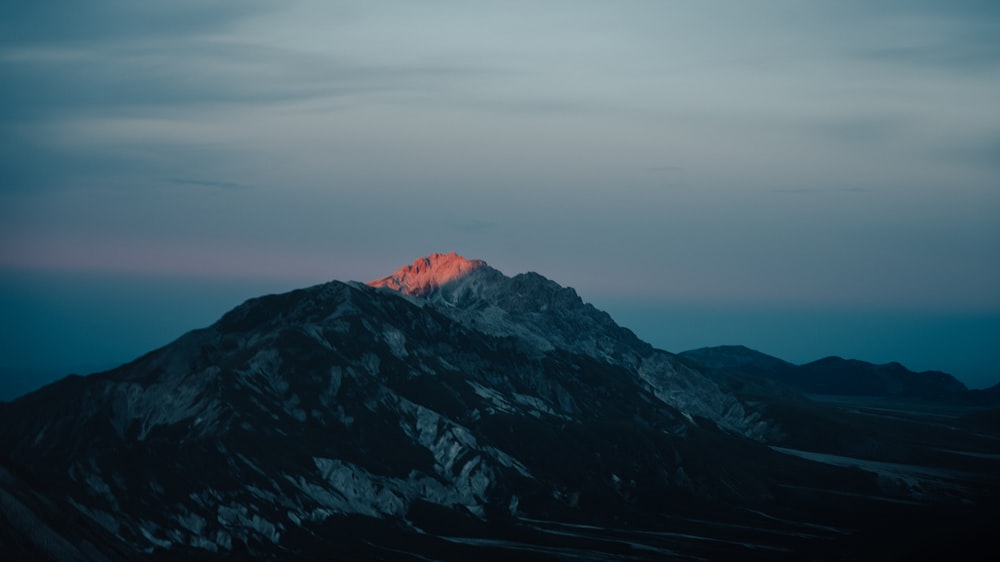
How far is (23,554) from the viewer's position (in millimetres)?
149625

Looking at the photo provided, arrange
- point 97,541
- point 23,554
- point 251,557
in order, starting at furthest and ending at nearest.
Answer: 1. point 251,557
2. point 97,541
3. point 23,554

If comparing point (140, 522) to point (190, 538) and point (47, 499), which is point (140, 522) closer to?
point (190, 538)

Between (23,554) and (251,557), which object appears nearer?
(23,554)

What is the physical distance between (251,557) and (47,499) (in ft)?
117

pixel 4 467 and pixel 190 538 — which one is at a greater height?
pixel 4 467

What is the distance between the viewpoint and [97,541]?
167 metres

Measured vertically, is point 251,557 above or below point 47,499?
below

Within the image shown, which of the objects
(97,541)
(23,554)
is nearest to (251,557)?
(97,541)

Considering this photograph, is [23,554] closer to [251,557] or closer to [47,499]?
[47,499]

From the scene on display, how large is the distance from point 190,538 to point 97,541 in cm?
3078

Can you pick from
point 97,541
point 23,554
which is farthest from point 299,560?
point 23,554

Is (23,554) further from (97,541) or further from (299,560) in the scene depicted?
(299,560)

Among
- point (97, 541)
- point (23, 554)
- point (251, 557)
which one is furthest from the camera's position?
point (251, 557)

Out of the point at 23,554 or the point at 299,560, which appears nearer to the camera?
the point at 23,554
